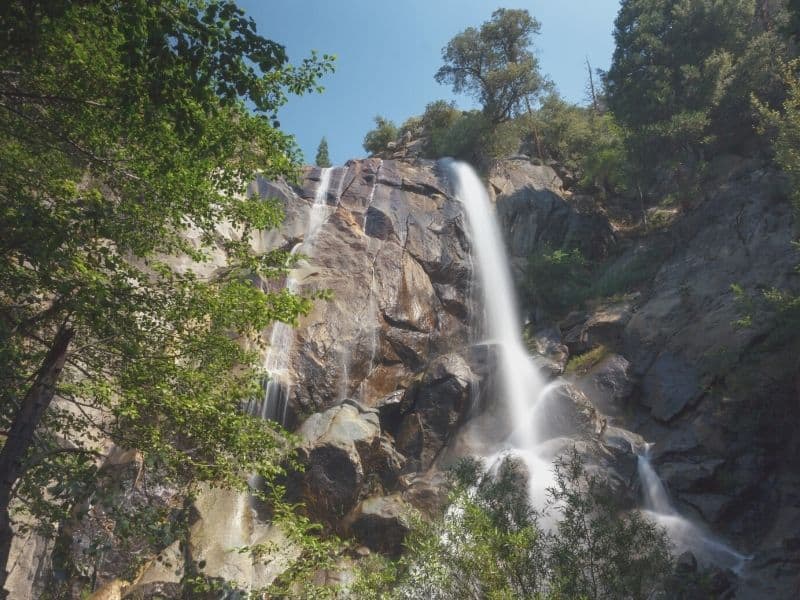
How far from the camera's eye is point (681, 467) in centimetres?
1589

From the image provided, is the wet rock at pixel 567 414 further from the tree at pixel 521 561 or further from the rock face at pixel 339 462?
the tree at pixel 521 561

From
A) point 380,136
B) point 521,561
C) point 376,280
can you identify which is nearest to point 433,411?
point 376,280

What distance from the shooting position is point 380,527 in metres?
15.5

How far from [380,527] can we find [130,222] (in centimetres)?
1119

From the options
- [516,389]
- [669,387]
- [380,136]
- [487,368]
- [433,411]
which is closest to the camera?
[669,387]

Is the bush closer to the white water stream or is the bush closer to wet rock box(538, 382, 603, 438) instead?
the white water stream

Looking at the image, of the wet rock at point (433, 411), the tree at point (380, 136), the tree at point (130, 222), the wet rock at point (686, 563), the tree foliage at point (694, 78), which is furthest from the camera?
the tree at point (380, 136)

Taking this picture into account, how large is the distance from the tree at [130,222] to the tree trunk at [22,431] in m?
0.02

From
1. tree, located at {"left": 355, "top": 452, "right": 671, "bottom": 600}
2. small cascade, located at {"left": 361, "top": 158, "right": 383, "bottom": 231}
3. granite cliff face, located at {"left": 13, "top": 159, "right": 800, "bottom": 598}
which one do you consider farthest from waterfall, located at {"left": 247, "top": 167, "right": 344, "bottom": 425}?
tree, located at {"left": 355, "top": 452, "right": 671, "bottom": 600}

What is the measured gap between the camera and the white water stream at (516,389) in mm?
14417

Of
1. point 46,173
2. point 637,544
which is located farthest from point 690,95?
point 46,173

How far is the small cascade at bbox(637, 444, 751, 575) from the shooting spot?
1352 centimetres

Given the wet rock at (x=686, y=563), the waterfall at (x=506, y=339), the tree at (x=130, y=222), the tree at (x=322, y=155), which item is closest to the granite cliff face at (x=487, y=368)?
→ the waterfall at (x=506, y=339)

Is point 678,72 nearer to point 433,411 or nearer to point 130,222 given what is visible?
point 433,411
